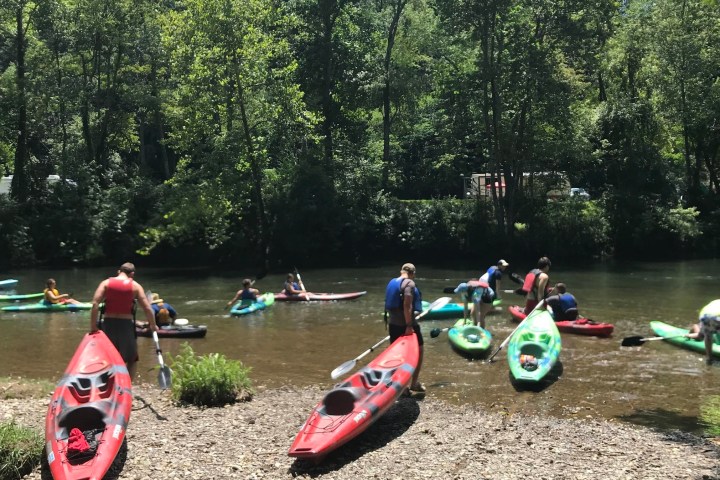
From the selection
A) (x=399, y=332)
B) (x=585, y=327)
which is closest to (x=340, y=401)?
(x=399, y=332)

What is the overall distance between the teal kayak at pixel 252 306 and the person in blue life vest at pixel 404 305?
9.37 metres

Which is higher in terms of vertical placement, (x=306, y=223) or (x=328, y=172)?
(x=328, y=172)

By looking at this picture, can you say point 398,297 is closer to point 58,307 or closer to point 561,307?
point 561,307

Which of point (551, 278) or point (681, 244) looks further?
point (681, 244)

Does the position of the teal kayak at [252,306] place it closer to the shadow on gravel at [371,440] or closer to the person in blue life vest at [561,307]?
the person in blue life vest at [561,307]

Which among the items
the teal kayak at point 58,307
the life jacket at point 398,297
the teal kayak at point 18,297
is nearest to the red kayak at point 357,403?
the life jacket at point 398,297

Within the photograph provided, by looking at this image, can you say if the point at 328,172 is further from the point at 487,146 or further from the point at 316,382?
the point at 316,382

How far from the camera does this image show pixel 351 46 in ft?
117

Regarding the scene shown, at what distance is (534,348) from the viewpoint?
39.8ft

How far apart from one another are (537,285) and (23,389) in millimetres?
9761

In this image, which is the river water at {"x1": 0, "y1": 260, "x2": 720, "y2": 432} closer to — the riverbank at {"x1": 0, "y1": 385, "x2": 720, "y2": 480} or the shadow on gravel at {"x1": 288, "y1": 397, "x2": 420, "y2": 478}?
the riverbank at {"x1": 0, "y1": 385, "x2": 720, "y2": 480}

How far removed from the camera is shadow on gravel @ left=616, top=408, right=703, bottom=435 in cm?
Answer: 884

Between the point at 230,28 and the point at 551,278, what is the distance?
54.2 ft

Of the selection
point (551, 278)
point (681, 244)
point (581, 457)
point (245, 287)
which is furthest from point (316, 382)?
point (681, 244)
